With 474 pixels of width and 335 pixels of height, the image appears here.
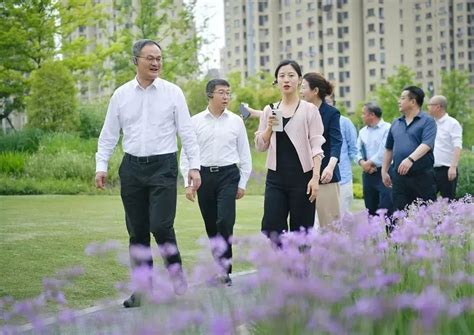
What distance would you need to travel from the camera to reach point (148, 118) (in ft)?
21.0

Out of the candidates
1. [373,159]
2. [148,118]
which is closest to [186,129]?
[148,118]

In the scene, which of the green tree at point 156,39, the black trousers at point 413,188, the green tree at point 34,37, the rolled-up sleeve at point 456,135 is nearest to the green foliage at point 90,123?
the green tree at point 34,37

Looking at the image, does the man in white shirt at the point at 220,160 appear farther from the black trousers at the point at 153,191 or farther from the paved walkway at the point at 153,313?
the paved walkway at the point at 153,313

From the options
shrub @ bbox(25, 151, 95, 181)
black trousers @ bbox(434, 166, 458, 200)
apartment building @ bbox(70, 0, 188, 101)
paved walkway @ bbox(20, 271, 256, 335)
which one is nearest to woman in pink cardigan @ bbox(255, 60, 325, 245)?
paved walkway @ bbox(20, 271, 256, 335)

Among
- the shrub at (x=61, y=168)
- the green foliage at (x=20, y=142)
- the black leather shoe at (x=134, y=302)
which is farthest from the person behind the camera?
the green foliage at (x=20, y=142)

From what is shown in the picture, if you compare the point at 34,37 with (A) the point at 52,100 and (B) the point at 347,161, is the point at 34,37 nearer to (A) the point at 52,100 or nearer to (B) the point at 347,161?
(A) the point at 52,100

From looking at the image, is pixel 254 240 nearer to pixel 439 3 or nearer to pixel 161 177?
pixel 161 177

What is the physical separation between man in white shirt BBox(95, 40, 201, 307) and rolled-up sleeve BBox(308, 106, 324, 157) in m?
0.91

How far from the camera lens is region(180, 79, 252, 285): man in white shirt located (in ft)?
25.6

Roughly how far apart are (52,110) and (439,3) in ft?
302

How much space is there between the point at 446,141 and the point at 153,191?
5.27 m

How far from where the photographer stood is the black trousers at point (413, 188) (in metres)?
8.48

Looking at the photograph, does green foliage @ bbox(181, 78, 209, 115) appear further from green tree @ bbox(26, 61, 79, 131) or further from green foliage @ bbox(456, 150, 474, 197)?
green foliage @ bbox(456, 150, 474, 197)

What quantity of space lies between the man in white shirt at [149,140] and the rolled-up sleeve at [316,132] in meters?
0.91
